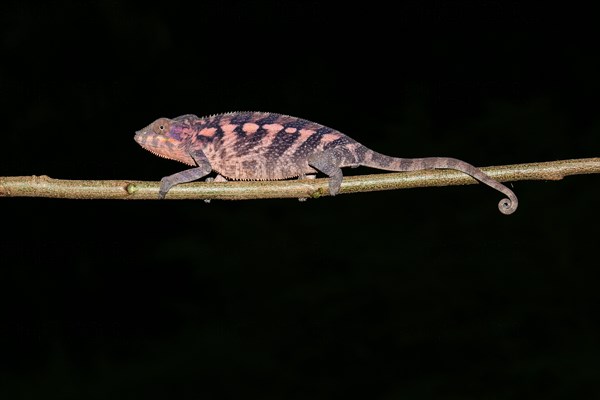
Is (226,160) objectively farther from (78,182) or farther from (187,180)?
(78,182)

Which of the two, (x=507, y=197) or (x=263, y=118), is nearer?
(x=507, y=197)

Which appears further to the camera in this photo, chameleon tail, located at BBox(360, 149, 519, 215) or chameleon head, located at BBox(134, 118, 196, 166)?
chameleon head, located at BBox(134, 118, 196, 166)

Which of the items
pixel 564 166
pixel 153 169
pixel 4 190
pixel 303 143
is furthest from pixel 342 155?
pixel 153 169

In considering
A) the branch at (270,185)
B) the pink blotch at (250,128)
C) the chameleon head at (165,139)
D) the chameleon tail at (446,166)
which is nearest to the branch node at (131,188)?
the branch at (270,185)

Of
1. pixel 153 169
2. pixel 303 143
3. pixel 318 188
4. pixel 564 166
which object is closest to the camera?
pixel 564 166

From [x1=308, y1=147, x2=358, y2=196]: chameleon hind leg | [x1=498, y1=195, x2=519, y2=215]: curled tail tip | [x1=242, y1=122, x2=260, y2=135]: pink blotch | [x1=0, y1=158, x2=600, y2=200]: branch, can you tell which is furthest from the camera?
[x1=242, y1=122, x2=260, y2=135]: pink blotch

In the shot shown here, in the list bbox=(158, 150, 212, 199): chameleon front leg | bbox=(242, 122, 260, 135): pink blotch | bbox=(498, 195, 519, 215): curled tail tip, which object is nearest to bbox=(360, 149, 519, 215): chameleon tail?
bbox=(498, 195, 519, 215): curled tail tip

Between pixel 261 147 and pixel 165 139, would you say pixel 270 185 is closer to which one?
pixel 261 147

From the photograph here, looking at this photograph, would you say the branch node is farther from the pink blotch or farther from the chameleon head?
the pink blotch
